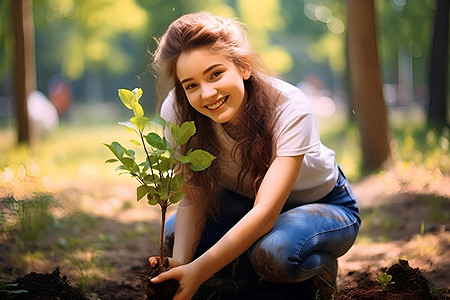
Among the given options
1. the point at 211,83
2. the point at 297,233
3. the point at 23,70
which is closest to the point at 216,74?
the point at 211,83

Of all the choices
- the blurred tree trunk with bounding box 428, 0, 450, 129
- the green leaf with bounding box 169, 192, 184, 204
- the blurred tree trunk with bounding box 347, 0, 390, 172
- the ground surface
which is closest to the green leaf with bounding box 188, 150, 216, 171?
the green leaf with bounding box 169, 192, 184, 204

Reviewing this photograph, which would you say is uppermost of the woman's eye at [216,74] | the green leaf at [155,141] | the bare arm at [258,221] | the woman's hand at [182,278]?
the woman's eye at [216,74]

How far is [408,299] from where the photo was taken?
6.03ft

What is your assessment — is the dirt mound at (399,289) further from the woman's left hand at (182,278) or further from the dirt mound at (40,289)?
the dirt mound at (40,289)

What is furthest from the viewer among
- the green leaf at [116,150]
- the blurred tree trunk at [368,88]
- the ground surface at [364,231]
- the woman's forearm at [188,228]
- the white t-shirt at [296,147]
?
the blurred tree trunk at [368,88]

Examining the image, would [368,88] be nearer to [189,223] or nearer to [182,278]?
[189,223]

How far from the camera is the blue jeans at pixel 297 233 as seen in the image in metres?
2.00

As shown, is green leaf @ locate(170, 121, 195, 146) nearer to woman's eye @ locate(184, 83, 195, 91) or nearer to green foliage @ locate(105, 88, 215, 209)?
green foliage @ locate(105, 88, 215, 209)

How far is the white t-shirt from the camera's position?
1.95 meters

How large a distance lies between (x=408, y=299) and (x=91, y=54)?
48.6ft

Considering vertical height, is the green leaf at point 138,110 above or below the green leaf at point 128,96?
below

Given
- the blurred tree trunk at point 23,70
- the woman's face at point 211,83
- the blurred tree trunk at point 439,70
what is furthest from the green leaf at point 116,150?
the blurred tree trunk at point 439,70

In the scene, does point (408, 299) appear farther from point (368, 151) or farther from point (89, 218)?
point (368, 151)

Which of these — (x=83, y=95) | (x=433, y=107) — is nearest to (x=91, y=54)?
(x=433, y=107)
